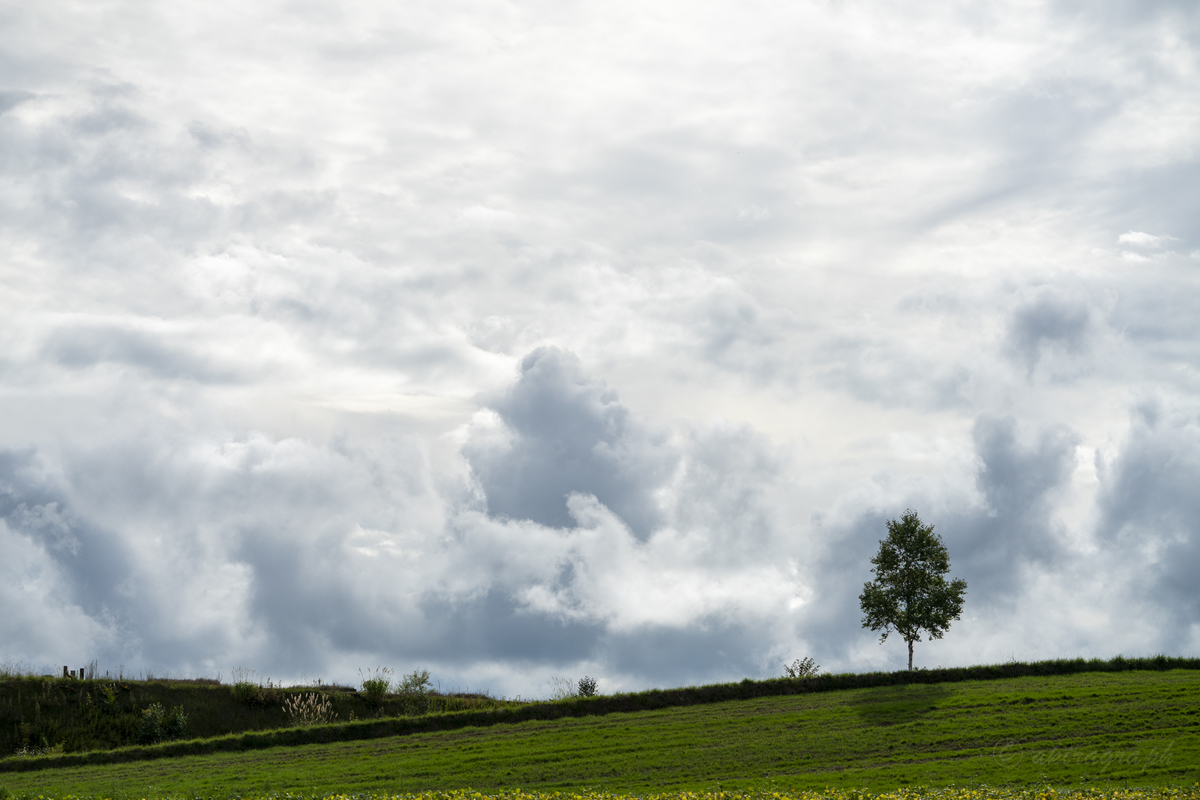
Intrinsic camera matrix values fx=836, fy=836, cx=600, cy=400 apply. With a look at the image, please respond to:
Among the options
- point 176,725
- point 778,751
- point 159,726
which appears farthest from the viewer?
point 176,725

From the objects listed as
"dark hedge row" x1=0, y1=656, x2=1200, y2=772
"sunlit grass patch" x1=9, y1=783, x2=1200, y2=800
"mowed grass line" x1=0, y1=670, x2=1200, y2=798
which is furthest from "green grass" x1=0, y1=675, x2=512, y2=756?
"sunlit grass patch" x1=9, y1=783, x2=1200, y2=800

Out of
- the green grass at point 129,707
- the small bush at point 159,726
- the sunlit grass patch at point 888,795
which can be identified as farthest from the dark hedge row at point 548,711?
the sunlit grass patch at point 888,795

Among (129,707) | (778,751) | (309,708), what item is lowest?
(309,708)

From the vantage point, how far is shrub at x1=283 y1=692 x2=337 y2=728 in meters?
45.2

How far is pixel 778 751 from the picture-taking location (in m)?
29.2

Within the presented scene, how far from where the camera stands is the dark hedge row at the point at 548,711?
35875 millimetres

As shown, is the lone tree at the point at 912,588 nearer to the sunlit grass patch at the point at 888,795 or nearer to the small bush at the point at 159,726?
the sunlit grass patch at the point at 888,795

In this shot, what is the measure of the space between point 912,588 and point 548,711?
22.6 meters

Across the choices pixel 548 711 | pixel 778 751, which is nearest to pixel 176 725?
pixel 548 711

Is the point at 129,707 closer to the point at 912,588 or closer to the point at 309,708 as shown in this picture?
the point at 309,708

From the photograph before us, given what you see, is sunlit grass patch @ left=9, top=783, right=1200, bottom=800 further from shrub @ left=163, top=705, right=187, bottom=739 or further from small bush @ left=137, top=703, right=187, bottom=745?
shrub @ left=163, top=705, right=187, bottom=739

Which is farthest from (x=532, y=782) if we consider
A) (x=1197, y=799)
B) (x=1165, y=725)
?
(x=1165, y=725)

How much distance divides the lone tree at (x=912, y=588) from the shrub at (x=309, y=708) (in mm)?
30432

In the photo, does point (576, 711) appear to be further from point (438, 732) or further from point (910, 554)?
point (910, 554)
